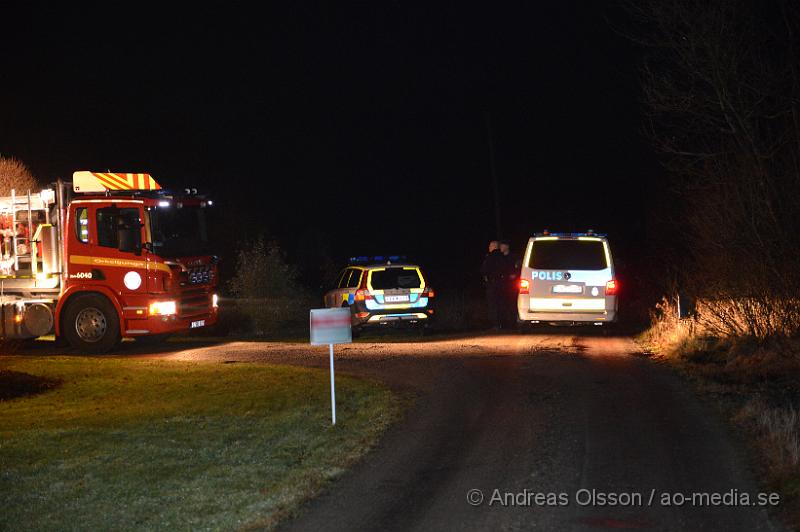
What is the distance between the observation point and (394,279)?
785 inches

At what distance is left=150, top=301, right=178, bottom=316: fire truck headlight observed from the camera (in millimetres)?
18109

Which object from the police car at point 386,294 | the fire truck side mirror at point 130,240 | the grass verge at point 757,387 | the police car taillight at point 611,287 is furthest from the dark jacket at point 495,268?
the fire truck side mirror at point 130,240

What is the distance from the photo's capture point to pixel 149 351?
19.0m

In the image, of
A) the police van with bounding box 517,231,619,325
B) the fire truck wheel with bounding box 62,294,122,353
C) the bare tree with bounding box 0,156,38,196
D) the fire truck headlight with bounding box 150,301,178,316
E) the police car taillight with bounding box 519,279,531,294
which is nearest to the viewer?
the fire truck headlight with bounding box 150,301,178,316

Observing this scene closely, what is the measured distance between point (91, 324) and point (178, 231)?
2695mm

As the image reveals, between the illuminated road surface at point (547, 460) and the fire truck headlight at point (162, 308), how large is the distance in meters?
5.95

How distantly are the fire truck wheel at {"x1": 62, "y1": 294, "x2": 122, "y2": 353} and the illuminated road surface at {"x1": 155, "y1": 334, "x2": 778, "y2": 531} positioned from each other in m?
7.06

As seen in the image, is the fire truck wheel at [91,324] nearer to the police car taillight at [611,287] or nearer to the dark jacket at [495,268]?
the dark jacket at [495,268]

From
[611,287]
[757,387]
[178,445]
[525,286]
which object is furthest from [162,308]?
[757,387]

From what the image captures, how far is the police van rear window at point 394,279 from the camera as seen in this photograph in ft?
64.6

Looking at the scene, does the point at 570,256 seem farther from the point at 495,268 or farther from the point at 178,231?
the point at 178,231

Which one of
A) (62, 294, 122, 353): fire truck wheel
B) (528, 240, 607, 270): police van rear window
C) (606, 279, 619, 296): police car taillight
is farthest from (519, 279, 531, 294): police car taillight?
(62, 294, 122, 353): fire truck wheel

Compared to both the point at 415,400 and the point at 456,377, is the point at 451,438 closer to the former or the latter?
the point at 415,400

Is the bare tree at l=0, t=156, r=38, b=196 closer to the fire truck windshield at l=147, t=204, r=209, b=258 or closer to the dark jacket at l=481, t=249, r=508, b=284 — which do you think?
the fire truck windshield at l=147, t=204, r=209, b=258
